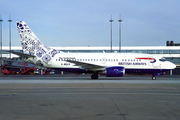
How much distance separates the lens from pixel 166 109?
859cm

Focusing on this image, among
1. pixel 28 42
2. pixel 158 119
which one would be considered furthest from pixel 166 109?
pixel 28 42

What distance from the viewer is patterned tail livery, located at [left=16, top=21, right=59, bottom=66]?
2869 centimetres

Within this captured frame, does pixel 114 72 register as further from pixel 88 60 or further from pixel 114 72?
pixel 88 60

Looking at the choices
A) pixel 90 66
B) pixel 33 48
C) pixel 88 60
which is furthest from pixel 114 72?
pixel 33 48

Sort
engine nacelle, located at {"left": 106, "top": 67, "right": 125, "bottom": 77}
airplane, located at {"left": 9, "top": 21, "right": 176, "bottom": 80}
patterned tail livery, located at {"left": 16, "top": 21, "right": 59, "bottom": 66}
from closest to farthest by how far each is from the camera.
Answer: engine nacelle, located at {"left": 106, "top": 67, "right": 125, "bottom": 77} → airplane, located at {"left": 9, "top": 21, "right": 176, "bottom": 80} → patterned tail livery, located at {"left": 16, "top": 21, "right": 59, "bottom": 66}

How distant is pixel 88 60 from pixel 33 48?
7.77 metres

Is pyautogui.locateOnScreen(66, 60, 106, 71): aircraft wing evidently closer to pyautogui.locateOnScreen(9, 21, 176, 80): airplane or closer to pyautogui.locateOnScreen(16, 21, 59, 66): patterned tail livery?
pyautogui.locateOnScreen(9, 21, 176, 80): airplane

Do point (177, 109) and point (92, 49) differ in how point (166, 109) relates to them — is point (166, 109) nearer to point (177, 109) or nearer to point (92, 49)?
point (177, 109)

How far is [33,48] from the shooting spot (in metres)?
29.0

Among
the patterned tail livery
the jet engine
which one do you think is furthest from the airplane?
the jet engine

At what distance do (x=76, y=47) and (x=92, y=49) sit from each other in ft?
15.6

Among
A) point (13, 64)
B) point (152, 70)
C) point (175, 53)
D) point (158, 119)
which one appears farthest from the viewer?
point (175, 53)

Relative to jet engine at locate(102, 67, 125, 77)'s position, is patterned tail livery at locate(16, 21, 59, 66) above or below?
above

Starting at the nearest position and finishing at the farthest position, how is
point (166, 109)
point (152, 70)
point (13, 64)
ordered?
point (166, 109), point (152, 70), point (13, 64)
